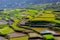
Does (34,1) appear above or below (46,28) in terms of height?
above

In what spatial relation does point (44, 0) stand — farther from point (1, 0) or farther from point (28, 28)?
point (28, 28)

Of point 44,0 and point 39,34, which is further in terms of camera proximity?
point 44,0

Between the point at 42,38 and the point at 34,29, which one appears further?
the point at 34,29

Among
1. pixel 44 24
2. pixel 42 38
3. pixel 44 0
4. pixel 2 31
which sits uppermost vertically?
pixel 44 0

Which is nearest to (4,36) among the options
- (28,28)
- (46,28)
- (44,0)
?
(28,28)

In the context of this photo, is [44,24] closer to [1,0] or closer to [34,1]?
[34,1]

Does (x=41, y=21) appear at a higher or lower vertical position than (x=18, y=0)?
lower

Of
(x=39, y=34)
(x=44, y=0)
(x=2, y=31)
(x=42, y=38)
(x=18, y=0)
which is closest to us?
(x=42, y=38)

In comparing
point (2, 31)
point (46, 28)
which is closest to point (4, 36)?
point (2, 31)

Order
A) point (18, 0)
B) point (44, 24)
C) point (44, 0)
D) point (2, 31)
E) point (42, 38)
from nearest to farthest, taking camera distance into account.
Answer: point (42, 38) → point (2, 31) → point (44, 24) → point (44, 0) → point (18, 0)
